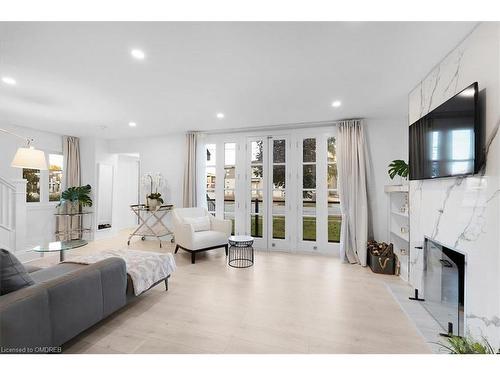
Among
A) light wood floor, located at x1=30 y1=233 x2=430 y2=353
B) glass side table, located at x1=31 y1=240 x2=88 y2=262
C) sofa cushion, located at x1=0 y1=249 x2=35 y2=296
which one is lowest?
light wood floor, located at x1=30 y1=233 x2=430 y2=353

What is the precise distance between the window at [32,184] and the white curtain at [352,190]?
20.0 ft

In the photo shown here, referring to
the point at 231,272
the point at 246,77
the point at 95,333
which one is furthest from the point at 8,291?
the point at 246,77

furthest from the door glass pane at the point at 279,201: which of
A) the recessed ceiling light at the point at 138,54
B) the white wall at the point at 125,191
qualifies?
the white wall at the point at 125,191

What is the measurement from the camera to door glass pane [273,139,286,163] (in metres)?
4.45

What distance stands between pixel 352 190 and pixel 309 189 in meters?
0.75

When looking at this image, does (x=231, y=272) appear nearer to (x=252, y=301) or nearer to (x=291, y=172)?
(x=252, y=301)

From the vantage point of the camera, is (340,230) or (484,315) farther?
(340,230)

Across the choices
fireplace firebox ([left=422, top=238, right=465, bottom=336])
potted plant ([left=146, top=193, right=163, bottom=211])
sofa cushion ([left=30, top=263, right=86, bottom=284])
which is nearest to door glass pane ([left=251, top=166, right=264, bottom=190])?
potted plant ([left=146, top=193, right=163, bottom=211])

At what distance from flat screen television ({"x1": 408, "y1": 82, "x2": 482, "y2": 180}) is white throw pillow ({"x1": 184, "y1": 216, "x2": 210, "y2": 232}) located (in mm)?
3261

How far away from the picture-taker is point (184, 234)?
378 cm

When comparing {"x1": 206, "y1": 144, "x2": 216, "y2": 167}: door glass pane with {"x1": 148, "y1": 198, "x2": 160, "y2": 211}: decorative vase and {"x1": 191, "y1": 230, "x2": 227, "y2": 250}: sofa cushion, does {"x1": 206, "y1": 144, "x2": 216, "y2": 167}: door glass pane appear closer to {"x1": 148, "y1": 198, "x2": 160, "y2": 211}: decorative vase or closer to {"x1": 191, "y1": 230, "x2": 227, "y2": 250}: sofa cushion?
{"x1": 148, "y1": 198, "x2": 160, "y2": 211}: decorative vase

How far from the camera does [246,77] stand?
2447 millimetres
